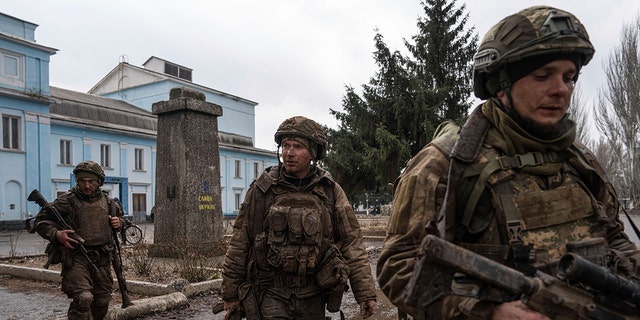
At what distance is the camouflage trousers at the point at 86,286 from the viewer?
5102 millimetres

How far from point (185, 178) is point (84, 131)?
73.7ft

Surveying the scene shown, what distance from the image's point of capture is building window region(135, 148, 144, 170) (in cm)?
3269

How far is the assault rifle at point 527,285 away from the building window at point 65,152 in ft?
101

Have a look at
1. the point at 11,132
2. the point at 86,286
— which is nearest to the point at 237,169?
the point at 11,132

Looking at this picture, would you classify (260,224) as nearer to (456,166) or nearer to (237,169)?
(456,166)

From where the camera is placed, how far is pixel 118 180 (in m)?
30.9

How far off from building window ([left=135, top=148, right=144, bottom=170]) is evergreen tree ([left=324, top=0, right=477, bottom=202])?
17095mm

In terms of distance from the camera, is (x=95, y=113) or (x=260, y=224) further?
(x=95, y=113)

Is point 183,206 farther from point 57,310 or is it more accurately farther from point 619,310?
point 619,310

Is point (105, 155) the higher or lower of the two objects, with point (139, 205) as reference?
higher

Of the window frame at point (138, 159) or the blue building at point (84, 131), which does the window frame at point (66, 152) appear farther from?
the window frame at point (138, 159)

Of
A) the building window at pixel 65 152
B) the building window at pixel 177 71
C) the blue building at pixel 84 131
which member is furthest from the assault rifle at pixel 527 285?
the building window at pixel 177 71

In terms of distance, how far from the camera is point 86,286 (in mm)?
5250

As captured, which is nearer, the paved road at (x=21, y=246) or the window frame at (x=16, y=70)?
the paved road at (x=21, y=246)
